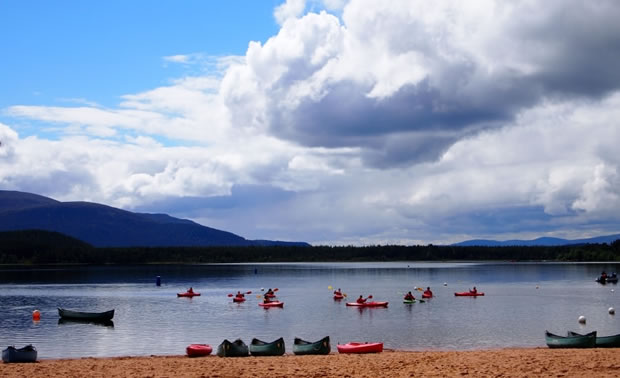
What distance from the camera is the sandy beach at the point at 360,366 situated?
2912 cm

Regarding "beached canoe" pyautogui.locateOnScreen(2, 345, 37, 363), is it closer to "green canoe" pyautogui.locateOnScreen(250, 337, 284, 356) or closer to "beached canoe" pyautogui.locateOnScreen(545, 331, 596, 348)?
"green canoe" pyautogui.locateOnScreen(250, 337, 284, 356)

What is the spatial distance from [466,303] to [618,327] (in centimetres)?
2633

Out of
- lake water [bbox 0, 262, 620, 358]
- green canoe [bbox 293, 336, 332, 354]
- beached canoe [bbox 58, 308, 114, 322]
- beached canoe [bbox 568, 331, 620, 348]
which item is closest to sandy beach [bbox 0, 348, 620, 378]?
green canoe [bbox 293, 336, 332, 354]

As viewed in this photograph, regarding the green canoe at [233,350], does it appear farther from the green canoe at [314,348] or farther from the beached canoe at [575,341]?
the beached canoe at [575,341]

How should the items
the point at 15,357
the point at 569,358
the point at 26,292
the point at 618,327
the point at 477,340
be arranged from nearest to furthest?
1. the point at 569,358
2. the point at 15,357
3. the point at 477,340
4. the point at 618,327
5. the point at 26,292

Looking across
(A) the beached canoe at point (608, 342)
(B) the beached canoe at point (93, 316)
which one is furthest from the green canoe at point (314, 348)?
(B) the beached canoe at point (93, 316)

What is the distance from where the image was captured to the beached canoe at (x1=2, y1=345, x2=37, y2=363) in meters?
35.4

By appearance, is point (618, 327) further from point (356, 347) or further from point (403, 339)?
point (356, 347)

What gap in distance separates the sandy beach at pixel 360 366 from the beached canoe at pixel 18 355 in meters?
0.60

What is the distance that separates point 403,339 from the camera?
47906mm

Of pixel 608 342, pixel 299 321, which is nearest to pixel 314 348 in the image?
pixel 608 342

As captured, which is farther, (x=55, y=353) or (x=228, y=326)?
(x=228, y=326)

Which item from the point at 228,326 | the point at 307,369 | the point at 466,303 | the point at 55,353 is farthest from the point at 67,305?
the point at 307,369

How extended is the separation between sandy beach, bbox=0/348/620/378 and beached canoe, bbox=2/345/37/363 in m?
0.60
